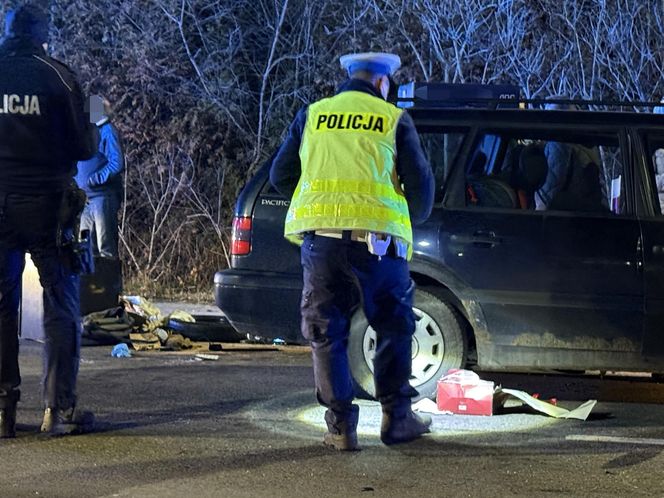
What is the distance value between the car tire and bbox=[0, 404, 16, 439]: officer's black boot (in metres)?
1.92

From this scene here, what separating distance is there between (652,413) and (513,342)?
88 centimetres

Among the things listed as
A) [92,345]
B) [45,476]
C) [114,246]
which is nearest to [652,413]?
[45,476]

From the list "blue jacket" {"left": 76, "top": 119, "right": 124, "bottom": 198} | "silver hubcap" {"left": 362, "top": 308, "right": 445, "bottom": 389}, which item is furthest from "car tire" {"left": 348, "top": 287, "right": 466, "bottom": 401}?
"blue jacket" {"left": 76, "top": 119, "right": 124, "bottom": 198}

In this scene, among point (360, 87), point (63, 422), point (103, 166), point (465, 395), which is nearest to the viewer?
point (360, 87)

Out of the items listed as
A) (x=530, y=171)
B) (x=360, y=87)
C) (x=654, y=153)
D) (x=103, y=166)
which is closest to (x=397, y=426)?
(x=360, y=87)

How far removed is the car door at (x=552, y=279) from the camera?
5.80 metres

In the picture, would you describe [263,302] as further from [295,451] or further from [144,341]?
[144,341]

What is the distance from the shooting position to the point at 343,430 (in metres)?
4.86

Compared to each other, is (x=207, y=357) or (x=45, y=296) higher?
(x=45, y=296)

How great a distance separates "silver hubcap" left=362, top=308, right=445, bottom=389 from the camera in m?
6.00

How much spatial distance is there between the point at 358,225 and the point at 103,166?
6003mm

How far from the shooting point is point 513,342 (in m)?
5.90

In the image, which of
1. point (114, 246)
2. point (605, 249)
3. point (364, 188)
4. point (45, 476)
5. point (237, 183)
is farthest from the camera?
point (237, 183)

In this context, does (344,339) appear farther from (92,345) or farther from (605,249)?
(92,345)
